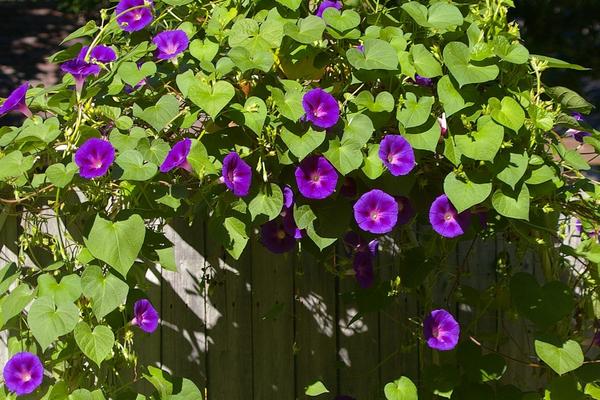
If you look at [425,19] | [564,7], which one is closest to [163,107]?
[425,19]

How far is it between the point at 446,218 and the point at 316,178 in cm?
37

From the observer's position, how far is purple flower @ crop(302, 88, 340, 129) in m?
2.33

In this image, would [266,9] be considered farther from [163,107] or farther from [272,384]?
[272,384]

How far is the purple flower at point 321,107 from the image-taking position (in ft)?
7.66

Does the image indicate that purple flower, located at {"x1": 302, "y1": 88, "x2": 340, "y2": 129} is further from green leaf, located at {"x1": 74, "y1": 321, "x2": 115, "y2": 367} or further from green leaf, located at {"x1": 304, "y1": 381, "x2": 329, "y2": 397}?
green leaf, located at {"x1": 304, "y1": 381, "x2": 329, "y2": 397}

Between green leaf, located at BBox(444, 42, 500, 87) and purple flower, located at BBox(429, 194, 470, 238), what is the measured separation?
31 cm

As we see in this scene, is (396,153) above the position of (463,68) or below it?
below

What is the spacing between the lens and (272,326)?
3.26 meters

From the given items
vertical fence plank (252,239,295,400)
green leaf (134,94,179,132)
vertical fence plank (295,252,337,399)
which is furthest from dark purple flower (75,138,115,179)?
vertical fence plank (295,252,337,399)

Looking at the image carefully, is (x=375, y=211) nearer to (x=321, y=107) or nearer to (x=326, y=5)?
(x=321, y=107)

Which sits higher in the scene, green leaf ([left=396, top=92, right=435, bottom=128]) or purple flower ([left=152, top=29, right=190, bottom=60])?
purple flower ([left=152, top=29, right=190, bottom=60])

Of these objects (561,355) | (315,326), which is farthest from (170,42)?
(561,355)

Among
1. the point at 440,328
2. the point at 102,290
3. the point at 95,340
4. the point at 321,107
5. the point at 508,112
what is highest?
the point at 321,107

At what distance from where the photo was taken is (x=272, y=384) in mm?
3271
